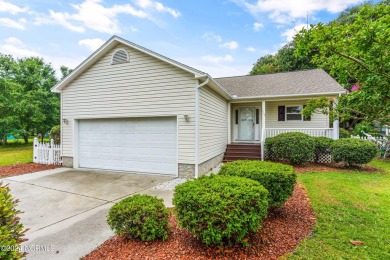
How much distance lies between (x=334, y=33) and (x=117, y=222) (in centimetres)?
370

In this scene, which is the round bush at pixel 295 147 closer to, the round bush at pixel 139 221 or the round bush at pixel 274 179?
the round bush at pixel 274 179

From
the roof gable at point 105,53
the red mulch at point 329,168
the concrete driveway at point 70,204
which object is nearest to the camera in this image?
the concrete driveway at point 70,204

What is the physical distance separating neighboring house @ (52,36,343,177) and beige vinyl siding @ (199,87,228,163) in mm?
35

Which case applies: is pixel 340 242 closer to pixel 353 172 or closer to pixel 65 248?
pixel 65 248

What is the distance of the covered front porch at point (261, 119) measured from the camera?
36.9 ft

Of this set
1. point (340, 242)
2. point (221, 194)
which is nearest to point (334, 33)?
point (221, 194)

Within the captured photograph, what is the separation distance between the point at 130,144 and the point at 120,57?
11.2 feet

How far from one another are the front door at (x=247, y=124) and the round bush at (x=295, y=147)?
3042 millimetres

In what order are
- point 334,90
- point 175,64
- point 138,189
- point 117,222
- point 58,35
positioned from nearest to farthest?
point 117,222, point 138,189, point 175,64, point 334,90, point 58,35

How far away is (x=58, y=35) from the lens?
1102 centimetres

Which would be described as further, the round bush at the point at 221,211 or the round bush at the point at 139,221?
Result: the round bush at the point at 139,221

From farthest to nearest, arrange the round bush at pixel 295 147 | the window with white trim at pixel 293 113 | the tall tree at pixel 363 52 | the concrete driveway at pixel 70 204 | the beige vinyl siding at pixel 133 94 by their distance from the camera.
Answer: the window with white trim at pixel 293 113 < the round bush at pixel 295 147 < the beige vinyl siding at pixel 133 94 < the concrete driveway at pixel 70 204 < the tall tree at pixel 363 52

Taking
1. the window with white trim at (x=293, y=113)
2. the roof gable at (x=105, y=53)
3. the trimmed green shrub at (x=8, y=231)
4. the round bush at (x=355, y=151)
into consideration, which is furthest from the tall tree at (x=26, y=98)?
the round bush at (x=355, y=151)

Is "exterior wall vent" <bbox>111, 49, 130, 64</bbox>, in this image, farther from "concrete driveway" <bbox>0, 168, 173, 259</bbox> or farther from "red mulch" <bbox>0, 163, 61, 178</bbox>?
"red mulch" <bbox>0, 163, 61, 178</bbox>
